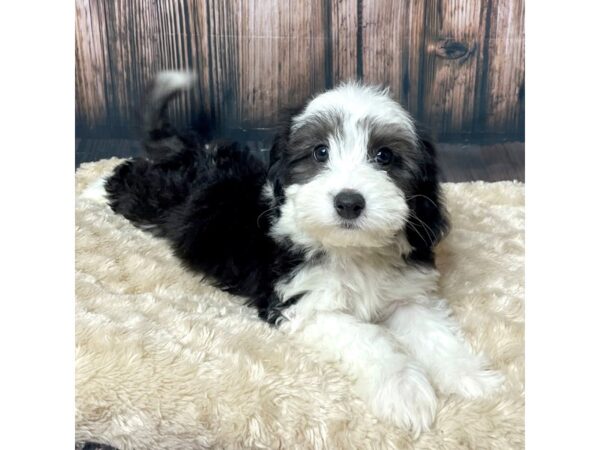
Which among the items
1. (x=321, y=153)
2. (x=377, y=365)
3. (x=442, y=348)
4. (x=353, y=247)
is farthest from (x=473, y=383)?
(x=321, y=153)

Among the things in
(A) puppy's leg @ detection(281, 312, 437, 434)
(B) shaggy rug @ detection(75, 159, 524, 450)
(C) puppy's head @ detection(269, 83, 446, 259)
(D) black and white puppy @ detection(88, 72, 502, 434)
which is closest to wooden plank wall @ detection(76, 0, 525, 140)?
(D) black and white puppy @ detection(88, 72, 502, 434)

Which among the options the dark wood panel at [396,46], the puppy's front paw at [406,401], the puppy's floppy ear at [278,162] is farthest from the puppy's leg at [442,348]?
the dark wood panel at [396,46]

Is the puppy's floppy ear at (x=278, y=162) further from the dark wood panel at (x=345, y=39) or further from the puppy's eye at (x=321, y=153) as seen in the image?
the dark wood panel at (x=345, y=39)

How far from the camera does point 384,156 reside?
1919 mm

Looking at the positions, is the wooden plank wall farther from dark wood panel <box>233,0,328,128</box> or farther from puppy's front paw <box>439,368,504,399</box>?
puppy's front paw <box>439,368,504,399</box>

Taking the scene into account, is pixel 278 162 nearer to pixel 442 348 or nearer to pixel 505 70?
pixel 442 348

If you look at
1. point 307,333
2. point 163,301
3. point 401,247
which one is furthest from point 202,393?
point 401,247

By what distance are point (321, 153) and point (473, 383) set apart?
89 cm

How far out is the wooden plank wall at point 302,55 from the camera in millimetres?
2182

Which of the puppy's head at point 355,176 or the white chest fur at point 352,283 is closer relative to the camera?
the puppy's head at point 355,176

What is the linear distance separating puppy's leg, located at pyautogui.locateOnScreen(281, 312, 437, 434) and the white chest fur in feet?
0.16

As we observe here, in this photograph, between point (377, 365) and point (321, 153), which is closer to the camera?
point (377, 365)
